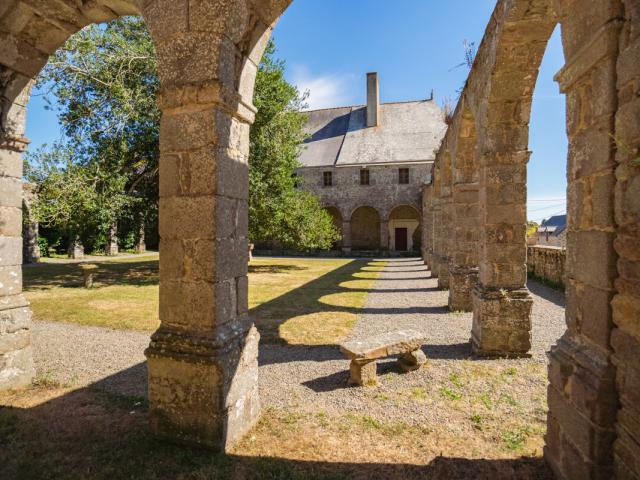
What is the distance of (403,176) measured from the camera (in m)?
23.5

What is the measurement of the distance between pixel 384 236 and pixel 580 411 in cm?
2238

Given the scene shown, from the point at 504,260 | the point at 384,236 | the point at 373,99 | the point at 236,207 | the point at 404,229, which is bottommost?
the point at 504,260

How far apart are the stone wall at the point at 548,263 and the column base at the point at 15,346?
38.6ft

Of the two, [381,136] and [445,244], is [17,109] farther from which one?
[381,136]

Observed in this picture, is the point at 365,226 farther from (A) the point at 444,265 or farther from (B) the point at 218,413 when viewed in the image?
(B) the point at 218,413

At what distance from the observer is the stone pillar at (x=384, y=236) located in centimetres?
2427

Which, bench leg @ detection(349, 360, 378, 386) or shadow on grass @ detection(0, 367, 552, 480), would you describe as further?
bench leg @ detection(349, 360, 378, 386)

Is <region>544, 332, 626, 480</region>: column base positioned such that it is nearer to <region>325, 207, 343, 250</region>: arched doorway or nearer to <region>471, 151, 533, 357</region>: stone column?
<region>471, 151, 533, 357</region>: stone column

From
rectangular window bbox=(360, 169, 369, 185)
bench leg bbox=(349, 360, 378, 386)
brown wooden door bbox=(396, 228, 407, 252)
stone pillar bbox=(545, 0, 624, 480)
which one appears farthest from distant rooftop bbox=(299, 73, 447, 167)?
stone pillar bbox=(545, 0, 624, 480)

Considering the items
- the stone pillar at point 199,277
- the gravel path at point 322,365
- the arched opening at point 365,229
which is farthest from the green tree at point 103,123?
the arched opening at point 365,229

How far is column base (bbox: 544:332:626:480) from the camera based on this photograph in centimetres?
198

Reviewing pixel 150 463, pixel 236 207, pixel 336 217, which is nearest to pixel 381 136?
pixel 336 217

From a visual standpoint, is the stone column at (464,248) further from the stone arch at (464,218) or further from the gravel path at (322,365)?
the gravel path at (322,365)

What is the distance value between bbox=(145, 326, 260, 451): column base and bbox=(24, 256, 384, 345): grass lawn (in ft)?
9.40
